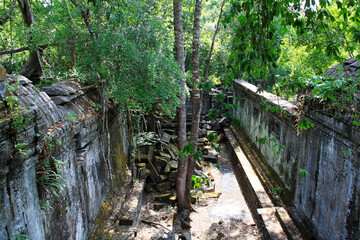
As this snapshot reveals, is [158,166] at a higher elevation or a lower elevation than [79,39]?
lower

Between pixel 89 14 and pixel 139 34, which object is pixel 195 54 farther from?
pixel 89 14

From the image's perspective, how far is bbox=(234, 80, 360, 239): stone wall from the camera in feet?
11.8

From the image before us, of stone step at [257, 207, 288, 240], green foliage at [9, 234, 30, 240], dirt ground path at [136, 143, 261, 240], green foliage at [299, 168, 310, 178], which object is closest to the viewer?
green foliage at [9, 234, 30, 240]

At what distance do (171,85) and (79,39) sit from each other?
180cm

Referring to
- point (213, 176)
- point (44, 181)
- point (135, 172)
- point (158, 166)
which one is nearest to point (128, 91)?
point (44, 181)

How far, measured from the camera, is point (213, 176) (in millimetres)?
8766

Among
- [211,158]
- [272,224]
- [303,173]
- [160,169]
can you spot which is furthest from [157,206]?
[303,173]

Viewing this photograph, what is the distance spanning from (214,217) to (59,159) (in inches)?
177

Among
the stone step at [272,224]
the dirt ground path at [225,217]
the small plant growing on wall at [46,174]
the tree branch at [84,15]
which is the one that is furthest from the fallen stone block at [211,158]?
the small plant growing on wall at [46,174]

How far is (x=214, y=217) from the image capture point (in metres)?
6.60

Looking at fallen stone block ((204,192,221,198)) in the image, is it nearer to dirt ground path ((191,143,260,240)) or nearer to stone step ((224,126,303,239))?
dirt ground path ((191,143,260,240))

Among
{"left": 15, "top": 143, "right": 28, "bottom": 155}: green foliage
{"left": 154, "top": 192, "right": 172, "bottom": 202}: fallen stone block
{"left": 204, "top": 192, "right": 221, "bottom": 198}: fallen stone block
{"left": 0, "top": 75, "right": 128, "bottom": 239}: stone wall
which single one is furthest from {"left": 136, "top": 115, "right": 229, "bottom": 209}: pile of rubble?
{"left": 15, "top": 143, "right": 28, "bottom": 155}: green foliage

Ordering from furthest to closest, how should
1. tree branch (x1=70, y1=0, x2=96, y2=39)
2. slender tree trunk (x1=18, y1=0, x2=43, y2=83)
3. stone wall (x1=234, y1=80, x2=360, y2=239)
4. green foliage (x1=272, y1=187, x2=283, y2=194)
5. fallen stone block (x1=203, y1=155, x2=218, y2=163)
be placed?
fallen stone block (x1=203, y1=155, x2=218, y2=163) → slender tree trunk (x1=18, y1=0, x2=43, y2=83) → green foliage (x1=272, y1=187, x2=283, y2=194) → tree branch (x1=70, y1=0, x2=96, y2=39) → stone wall (x1=234, y1=80, x2=360, y2=239)

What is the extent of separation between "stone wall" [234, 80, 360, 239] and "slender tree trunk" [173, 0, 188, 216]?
203cm
